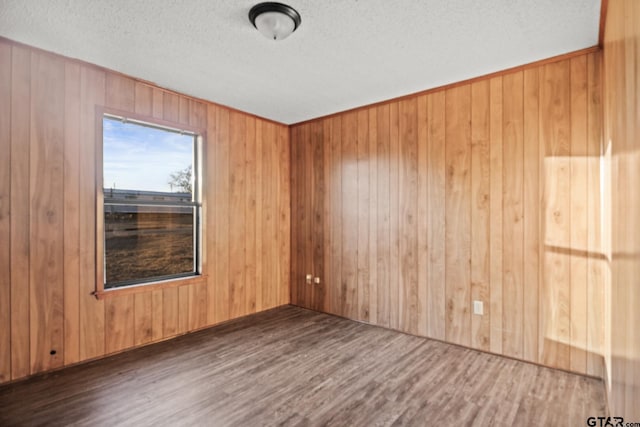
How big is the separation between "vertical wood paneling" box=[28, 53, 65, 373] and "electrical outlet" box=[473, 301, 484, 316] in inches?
146

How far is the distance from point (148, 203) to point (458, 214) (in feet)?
10.5

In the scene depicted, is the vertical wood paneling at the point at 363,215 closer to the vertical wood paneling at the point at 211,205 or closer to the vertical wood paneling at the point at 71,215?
the vertical wood paneling at the point at 211,205

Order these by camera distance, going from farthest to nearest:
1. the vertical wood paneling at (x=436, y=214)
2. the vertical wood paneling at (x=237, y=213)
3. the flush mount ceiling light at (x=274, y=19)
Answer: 1. the vertical wood paneling at (x=237, y=213)
2. the vertical wood paneling at (x=436, y=214)
3. the flush mount ceiling light at (x=274, y=19)

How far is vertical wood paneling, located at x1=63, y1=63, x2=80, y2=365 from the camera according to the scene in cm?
265

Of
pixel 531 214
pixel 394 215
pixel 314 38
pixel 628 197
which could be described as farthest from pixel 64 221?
pixel 531 214

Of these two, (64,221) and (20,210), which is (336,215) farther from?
(20,210)

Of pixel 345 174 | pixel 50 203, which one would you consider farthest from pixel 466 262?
pixel 50 203

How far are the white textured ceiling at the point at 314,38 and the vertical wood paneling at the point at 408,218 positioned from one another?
399 millimetres

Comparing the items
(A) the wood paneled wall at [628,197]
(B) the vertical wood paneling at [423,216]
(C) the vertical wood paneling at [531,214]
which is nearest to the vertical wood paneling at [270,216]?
(B) the vertical wood paneling at [423,216]

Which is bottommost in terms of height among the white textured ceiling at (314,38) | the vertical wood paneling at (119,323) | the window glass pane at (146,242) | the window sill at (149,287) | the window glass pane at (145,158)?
the vertical wood paneling at (119,323)

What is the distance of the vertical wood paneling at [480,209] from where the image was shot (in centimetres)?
295

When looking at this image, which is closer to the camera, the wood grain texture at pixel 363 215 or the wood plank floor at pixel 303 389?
the wood plank floor at pixel 303 389

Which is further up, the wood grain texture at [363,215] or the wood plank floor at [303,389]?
the wood grain texture at [363,215]

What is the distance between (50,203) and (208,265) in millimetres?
1596
